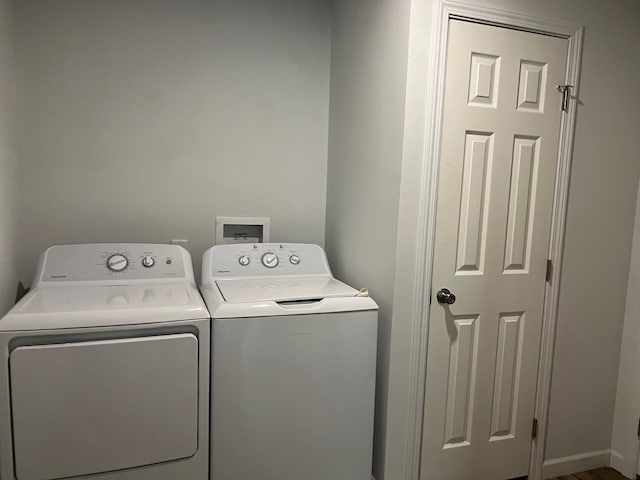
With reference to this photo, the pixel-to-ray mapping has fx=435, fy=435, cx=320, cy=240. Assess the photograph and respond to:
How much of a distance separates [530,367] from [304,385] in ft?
3.44

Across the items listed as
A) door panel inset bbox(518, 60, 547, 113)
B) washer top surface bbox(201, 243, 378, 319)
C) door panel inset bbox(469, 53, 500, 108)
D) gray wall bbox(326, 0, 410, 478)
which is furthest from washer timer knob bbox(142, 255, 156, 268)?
door panel inset bbox(518, 60, 547, 113)

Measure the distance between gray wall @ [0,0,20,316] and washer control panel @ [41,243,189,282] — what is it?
0.15 m

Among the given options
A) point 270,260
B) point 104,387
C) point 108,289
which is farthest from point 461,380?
point 108,289

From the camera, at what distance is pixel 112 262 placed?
1851mm

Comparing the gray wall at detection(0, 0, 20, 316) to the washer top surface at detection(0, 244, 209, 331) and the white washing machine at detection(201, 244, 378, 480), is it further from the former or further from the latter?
the white washing machine at detection(201, 244, 378, 480)

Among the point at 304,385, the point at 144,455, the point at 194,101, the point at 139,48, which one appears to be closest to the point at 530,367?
the point at 304,385

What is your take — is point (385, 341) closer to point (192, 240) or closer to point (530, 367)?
point (530, 367)

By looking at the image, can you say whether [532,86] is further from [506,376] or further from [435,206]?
[506,376]

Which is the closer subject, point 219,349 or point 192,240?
point 219,349

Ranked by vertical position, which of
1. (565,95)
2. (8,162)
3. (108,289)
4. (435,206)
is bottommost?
(108,289)

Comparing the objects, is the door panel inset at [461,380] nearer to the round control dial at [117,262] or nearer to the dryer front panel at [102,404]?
the dryer front panel at [102,404]

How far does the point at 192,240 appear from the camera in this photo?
2.24 meters

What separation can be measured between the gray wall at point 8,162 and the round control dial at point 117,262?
0.37 metres

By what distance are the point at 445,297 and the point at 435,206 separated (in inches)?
14.6
